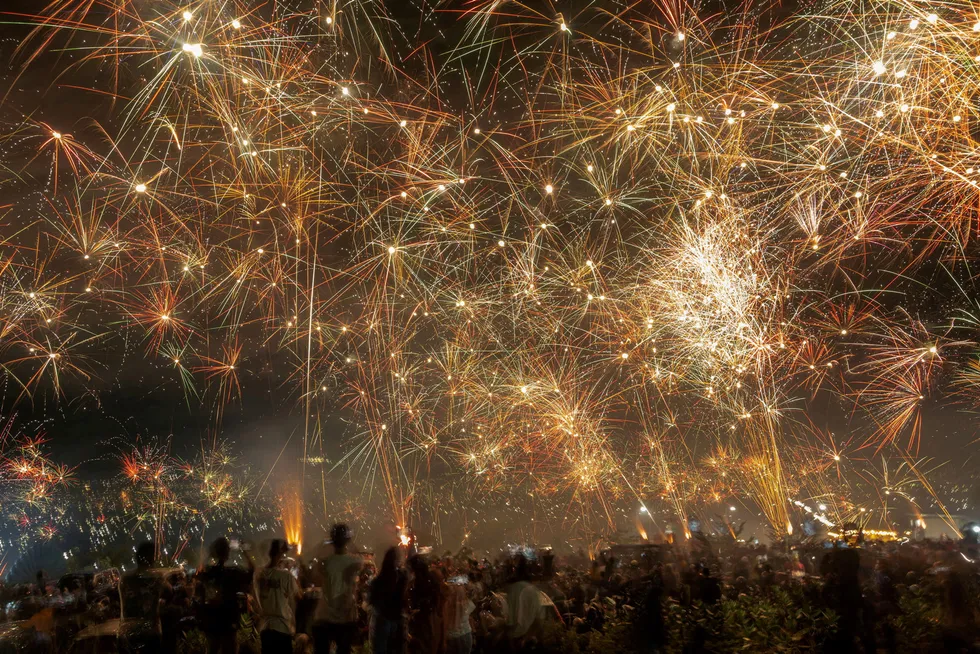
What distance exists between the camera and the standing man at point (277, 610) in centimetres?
605

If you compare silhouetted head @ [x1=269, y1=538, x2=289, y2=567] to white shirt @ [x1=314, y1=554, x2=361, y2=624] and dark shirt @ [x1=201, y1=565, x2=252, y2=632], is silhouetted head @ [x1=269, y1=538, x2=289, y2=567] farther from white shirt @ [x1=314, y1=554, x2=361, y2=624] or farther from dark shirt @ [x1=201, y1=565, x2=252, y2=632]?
white shirt @ [x1=314, y1=554, x2=361, y2=624]

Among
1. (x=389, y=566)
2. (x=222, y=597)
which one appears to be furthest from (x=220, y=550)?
(x=389, y=566)

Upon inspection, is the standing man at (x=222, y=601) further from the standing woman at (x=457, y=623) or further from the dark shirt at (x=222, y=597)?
the standing woman at (x=457, y=623)

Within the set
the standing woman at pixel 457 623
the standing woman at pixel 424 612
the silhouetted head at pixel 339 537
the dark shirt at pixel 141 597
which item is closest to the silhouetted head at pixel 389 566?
the standing woman at pixel 424 612

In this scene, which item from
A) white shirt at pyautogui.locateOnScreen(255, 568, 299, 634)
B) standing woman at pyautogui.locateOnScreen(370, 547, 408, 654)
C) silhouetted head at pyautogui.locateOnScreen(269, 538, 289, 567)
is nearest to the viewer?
standing woman at pyautogui.locateOnScreen(370, 547, 408, 654)

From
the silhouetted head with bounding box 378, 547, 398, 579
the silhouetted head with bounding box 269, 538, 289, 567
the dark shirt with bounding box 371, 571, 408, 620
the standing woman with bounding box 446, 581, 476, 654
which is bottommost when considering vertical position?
the standing woman with bounding box 446, 581, 476, 654

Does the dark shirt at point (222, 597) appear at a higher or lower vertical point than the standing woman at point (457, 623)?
higher

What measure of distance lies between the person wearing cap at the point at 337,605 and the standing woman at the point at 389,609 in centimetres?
24

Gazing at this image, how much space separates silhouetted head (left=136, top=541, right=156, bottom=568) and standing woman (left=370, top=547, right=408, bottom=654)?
7.49 ft

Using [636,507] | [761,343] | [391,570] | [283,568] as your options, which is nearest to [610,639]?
[391,570]

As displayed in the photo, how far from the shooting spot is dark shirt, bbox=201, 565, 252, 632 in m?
6.52

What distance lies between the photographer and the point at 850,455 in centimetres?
3988

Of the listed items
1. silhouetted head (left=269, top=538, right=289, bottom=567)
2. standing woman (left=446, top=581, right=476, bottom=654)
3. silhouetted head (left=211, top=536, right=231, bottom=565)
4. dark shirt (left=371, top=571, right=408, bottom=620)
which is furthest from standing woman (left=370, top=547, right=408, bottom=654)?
silhouetted head (left=211, top=536, right=231, bottom=565)

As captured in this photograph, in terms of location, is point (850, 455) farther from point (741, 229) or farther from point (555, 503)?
point (741, 229)
